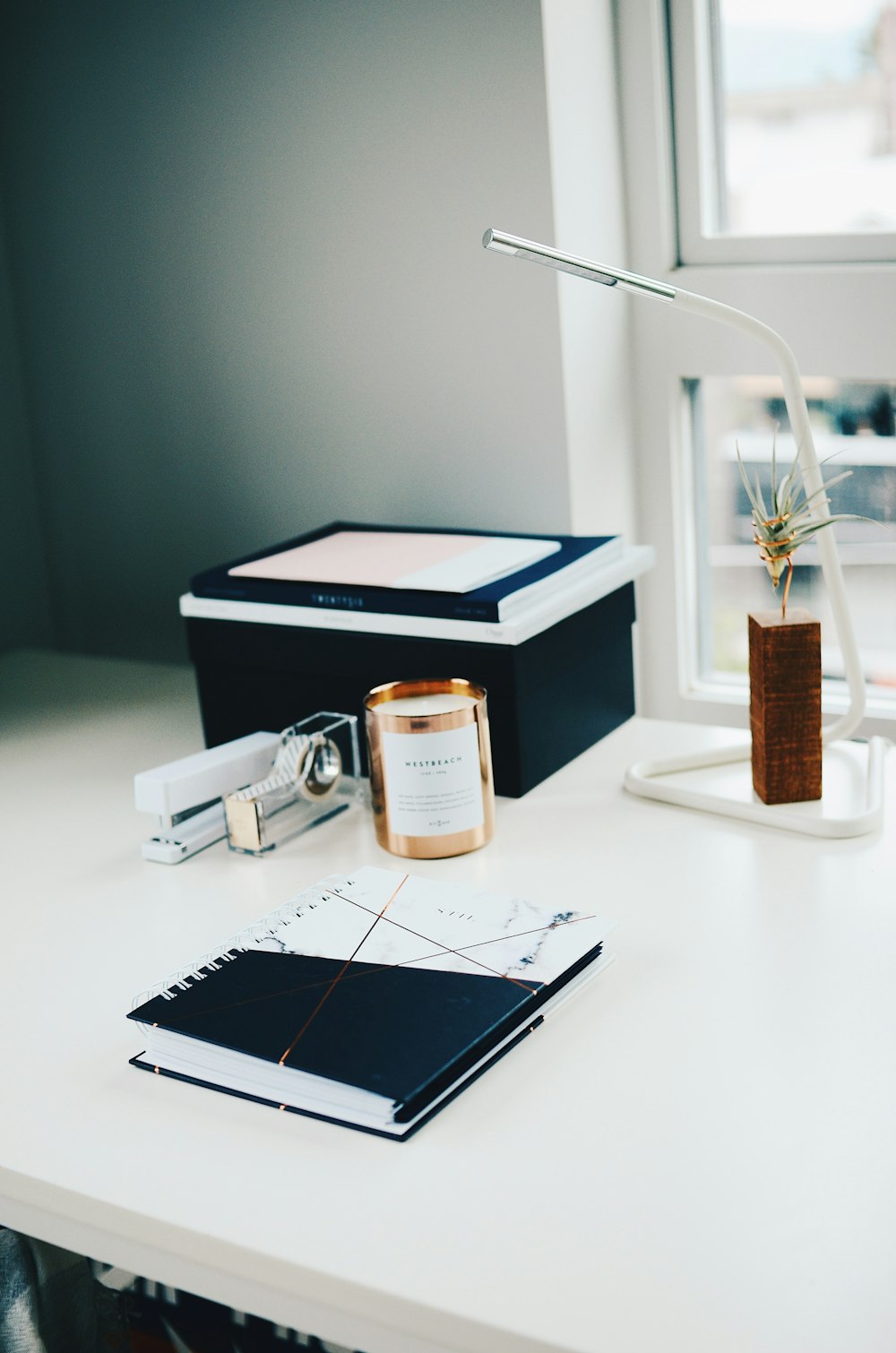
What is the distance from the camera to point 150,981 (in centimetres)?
85

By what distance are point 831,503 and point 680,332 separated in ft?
0.73

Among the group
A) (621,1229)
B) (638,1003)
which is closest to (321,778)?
(638,1003)

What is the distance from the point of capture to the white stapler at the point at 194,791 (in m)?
1.03

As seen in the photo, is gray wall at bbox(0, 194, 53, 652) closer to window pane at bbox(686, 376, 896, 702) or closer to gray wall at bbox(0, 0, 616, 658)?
gray wall at bbox(0, 0, 616, 658)

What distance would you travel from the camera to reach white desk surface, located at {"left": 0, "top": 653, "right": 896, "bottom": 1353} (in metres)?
0.57

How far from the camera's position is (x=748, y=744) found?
3.60 ft

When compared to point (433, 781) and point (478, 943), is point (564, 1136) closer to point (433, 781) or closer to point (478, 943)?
point (478, 943)

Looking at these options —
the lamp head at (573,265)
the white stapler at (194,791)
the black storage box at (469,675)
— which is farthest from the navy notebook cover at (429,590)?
the lamp head at (573,265)

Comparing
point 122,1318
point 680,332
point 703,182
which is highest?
point 703,182

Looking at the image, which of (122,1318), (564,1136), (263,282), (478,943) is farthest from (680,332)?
(122,1318)

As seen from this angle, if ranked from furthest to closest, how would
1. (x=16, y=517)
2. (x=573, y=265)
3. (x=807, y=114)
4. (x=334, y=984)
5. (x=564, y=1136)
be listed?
(x=16, y=517)
(x=807, y=114)
(x=573, y=265)
(x=334, y=984)
(x=564, y=1136)

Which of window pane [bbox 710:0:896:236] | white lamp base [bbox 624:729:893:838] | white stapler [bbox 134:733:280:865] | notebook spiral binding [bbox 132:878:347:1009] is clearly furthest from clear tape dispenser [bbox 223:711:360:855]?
window pane [bbox 710:0:896:236]

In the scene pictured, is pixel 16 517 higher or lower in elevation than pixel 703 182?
lower

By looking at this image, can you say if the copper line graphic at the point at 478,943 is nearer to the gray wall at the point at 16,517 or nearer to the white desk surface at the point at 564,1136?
the white desk surface at the point at 564,1136
